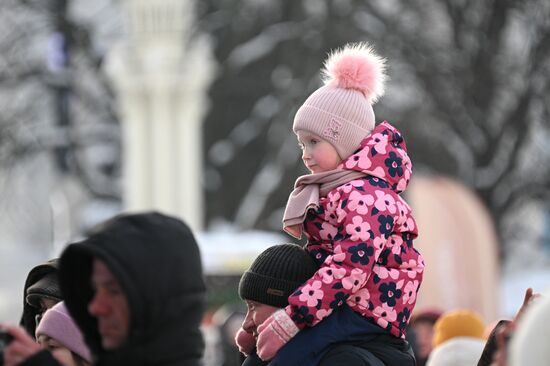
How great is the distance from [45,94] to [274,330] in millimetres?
25770

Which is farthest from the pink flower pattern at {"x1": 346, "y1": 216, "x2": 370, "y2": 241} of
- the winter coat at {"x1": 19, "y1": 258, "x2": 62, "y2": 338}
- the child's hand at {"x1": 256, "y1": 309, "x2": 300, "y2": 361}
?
the winter coat at {"x1": 19, "y1": 258, "x2": 62, "y2": 338}

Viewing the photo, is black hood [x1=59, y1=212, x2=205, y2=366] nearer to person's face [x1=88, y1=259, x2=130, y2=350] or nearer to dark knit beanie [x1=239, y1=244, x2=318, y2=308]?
person's face [x1=88, y1=259, x2=130, y2=350]

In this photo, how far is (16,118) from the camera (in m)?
29.7

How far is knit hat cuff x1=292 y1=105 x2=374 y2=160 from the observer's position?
5.21m

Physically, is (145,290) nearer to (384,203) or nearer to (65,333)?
(65,333)

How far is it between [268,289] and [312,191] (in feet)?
1.08

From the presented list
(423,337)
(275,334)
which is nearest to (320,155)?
(275,334)

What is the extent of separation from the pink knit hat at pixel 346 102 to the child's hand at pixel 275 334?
628mm

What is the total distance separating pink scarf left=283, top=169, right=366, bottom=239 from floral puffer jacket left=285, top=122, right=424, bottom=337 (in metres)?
0.03

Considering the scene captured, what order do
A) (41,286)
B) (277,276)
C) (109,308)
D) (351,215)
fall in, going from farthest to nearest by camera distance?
(41,286) < (277,276) < (351,215) < (109,308)

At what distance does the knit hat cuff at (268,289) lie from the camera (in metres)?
5.00

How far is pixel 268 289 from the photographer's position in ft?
16.4

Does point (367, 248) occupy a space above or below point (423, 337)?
above

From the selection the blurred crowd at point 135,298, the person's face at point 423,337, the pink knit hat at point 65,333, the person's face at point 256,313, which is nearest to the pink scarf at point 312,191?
the person's face at point 256,313
